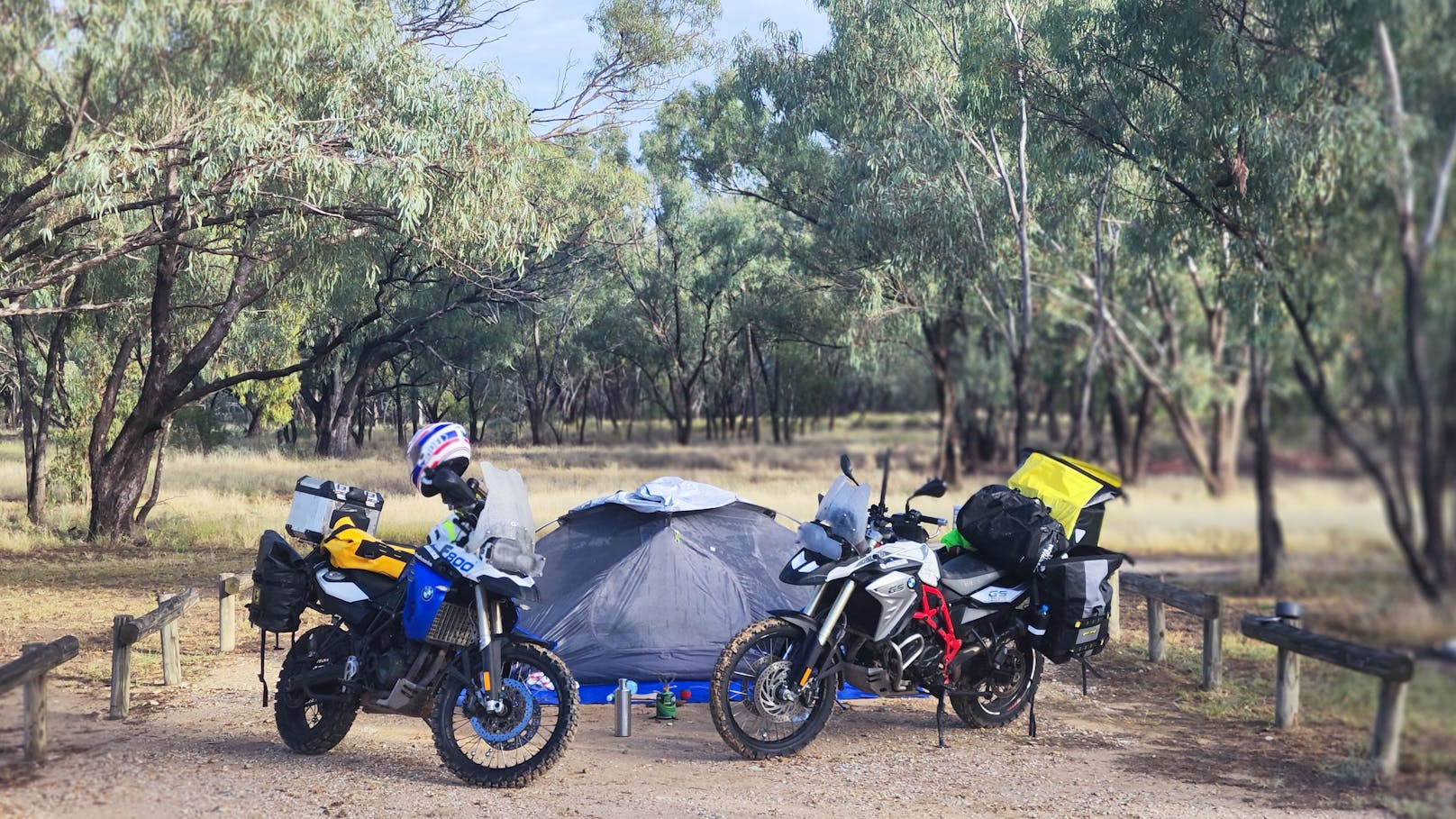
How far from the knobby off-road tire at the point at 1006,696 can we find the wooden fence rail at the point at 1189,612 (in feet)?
4.67

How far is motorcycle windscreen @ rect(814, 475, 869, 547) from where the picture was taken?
6.02 m

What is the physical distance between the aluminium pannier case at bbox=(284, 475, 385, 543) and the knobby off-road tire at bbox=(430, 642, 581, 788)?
3.28ft

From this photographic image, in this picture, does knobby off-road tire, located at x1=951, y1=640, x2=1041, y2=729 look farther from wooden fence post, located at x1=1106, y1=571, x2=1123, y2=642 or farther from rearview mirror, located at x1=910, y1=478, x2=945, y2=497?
wooden fence post, located at x1=1106, y1=571, x2=1123, y2=642

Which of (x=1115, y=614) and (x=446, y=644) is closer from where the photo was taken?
(x=446, y=644)

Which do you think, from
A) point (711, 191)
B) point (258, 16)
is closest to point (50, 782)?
point (258, 16)

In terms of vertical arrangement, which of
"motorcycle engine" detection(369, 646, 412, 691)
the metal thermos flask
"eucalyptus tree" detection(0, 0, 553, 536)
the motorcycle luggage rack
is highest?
"eucalyptus tree" detection(0, 0, 553, 536)

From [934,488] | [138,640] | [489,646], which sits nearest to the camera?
[489,646]

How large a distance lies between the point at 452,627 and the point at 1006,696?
2.88m

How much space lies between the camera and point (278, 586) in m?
5.77

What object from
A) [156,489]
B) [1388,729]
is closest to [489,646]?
[1388,729]

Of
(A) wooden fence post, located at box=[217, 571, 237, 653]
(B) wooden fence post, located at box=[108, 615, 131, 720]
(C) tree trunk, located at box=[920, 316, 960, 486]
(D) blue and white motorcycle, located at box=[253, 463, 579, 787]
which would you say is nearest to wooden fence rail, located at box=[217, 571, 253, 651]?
(A) wooden fence post, located at box=[217, 571, 237, 653]

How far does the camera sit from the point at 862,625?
608 cm

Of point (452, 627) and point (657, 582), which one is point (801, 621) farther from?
point (657, 582)

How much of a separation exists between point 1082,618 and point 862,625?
1.12m
